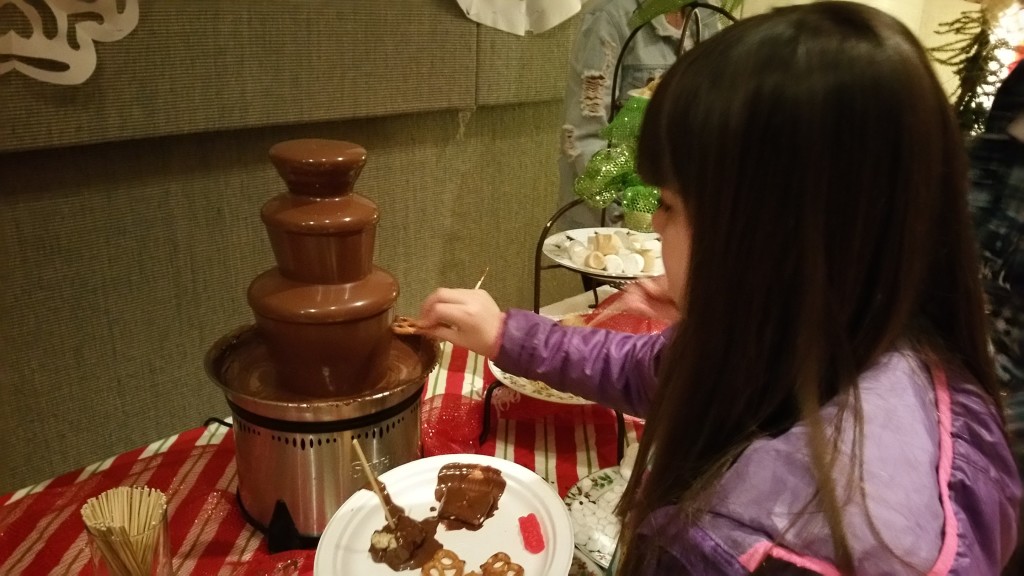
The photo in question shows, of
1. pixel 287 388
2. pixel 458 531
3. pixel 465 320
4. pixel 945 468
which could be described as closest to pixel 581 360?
pixel 465 320

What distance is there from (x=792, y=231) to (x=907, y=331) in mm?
174

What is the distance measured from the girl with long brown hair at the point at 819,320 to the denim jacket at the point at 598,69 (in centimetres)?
107

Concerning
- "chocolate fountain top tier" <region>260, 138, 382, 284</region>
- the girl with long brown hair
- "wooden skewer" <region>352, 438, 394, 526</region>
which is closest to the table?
"wooden skewer" <region>352, 438, 394, 526</region>

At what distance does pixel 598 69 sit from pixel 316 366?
1.26 m

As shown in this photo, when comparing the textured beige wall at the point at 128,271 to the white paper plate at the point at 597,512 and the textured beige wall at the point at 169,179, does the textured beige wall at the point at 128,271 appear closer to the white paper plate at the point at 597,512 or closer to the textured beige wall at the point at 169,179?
the textured beige wall at the point at 169,179

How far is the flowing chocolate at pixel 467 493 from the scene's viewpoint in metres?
0.90

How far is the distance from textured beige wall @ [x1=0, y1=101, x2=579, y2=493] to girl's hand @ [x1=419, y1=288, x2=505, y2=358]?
0.58 meters

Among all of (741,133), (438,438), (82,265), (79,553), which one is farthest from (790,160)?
(82,265)

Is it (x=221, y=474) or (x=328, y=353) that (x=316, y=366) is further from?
(x=221, y=474)

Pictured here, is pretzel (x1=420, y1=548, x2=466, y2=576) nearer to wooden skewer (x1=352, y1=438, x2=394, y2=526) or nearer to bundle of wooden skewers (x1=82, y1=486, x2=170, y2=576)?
wooden skewer (x1=352, y1=438, x2=394, y2=526)

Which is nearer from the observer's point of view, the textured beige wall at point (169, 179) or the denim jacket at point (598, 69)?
the textured beige wall at point (169, 179)

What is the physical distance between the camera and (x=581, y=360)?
3.39 feet

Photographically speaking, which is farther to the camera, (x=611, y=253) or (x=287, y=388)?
(x=611, y=253)

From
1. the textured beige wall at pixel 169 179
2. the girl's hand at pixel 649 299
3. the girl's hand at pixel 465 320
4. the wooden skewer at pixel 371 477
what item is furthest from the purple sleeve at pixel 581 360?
the textured beige wall at pixel 169 179
